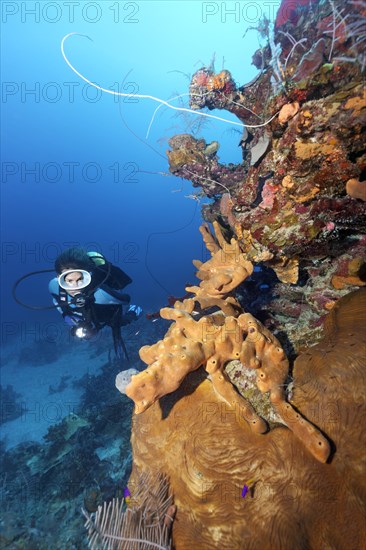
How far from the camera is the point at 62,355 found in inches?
711

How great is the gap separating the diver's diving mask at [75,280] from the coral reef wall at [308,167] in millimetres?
3169

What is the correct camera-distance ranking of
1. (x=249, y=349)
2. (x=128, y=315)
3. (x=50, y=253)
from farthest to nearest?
1. (x=50, y=253)
2. (x=128, y=315)
3. (x=249, y=349)

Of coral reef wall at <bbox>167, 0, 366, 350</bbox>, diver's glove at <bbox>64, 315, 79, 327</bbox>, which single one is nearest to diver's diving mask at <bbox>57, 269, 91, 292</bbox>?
diver's glove at <bbox>64, 315, 79, 327</bbox>

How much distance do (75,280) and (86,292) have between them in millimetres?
321

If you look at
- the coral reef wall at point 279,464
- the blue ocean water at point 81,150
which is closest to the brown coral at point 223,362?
the coral reef wall at point 279,464

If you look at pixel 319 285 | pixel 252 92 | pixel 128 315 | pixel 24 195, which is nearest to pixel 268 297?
pixel 319 285

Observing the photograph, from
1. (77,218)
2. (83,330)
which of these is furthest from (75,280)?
(77,218)

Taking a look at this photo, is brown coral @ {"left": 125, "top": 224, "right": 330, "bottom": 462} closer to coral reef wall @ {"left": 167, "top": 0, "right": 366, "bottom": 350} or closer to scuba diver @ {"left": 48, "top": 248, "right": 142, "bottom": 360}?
coral reef wall @ {"left": 167, "top": 0, "right": 366, "bottom": 350}

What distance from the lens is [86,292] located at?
5.77m

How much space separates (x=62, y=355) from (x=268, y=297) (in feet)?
56.2

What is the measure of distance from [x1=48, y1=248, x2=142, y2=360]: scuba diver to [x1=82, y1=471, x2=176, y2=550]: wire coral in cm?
372

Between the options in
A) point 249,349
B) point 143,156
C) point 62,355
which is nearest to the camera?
point 249,349

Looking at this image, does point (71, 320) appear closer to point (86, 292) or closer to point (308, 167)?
point (86, 292)

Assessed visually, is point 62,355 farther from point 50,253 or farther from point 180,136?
point 50,253
